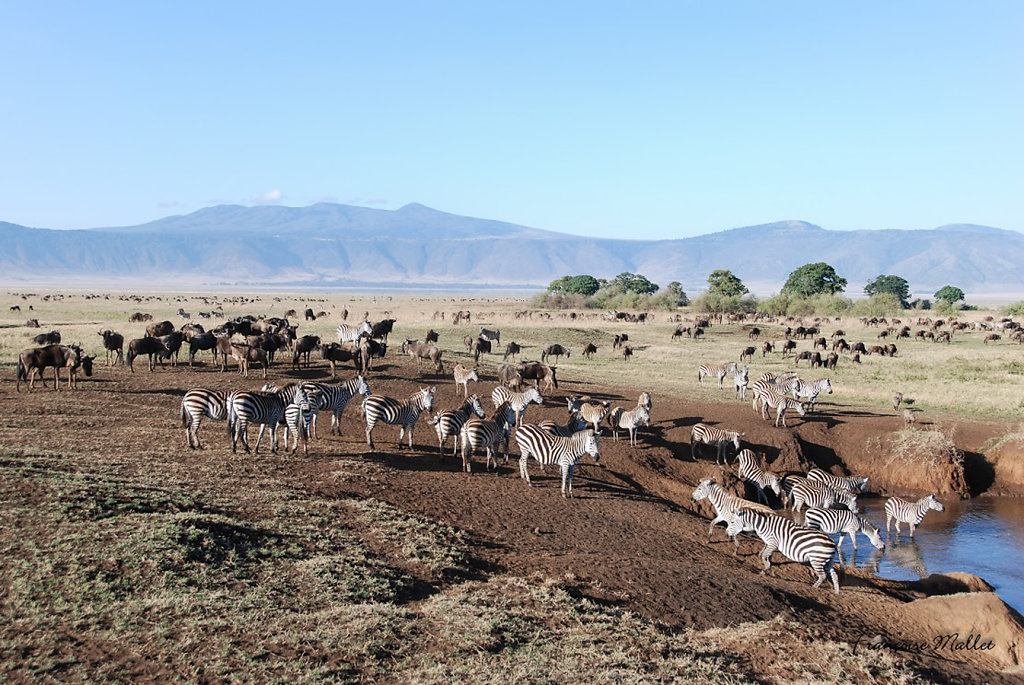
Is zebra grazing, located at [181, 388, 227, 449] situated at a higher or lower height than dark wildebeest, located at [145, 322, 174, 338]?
lower

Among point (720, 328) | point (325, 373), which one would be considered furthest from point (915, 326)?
point (325, 373)

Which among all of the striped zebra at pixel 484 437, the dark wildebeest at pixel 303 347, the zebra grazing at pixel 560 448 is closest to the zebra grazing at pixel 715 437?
the zebra grazing at pixel 560 448

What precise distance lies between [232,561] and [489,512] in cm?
525

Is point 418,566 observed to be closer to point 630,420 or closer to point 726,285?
point 630,420

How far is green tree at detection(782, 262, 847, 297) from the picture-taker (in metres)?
108

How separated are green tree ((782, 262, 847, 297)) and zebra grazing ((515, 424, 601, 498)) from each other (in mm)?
96552

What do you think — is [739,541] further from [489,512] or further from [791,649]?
[791,649]

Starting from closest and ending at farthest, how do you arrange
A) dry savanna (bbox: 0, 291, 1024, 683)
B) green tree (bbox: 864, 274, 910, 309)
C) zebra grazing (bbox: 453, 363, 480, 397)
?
dry savanna (bbox: 0, 291, 1024, 683) → zebra grazing (bbox: 453, 363, 480, 397) → green tree (bbox: 864, 274, 910, 309)

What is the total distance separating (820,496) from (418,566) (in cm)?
1144

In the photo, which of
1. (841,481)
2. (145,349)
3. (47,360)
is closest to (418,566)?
(841,481)

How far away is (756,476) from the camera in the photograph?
67.0 feet

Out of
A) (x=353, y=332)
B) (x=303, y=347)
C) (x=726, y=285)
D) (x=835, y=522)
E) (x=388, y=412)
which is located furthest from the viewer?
(x=726, y=285)

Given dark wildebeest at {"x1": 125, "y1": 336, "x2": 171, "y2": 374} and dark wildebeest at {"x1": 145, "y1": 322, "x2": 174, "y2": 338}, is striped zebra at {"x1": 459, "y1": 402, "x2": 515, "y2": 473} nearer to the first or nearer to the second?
dark wildebeest at {"x1": 125, "y1": 336, "x2": 171, "y2": 374}

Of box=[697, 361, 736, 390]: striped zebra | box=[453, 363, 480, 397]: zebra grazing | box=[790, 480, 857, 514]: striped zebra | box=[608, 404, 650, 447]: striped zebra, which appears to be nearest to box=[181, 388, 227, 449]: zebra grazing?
box=[453, 363, 480, 397]: zebra grazing
